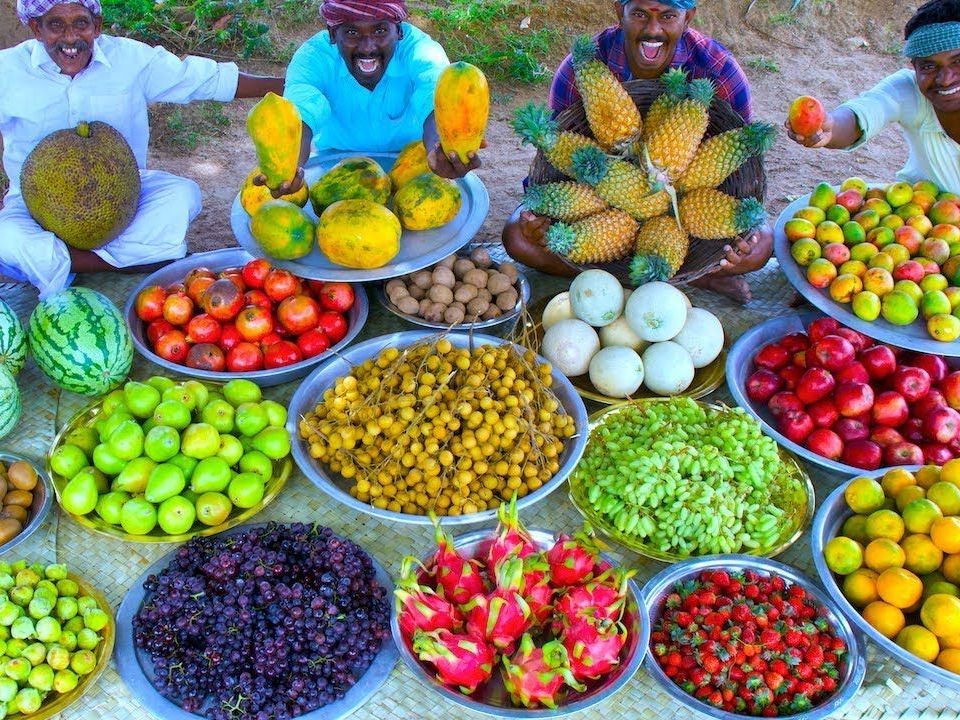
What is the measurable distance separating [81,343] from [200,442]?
0.64 metres

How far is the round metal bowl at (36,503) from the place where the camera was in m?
2.14

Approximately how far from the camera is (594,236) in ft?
9.23

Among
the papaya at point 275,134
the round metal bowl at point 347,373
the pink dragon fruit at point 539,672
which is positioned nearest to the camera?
the pink dragon fruit at point 539,672

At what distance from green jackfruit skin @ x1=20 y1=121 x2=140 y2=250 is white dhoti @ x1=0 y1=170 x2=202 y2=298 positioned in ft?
0.20

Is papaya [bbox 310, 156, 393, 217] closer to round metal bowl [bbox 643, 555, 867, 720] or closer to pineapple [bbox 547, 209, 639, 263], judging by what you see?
pineapple [bbox 547, 209, 639, 263]

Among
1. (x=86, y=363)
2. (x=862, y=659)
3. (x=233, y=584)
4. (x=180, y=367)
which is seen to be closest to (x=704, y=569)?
(x=862, y=659)

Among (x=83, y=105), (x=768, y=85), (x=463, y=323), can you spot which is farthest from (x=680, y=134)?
(x=768, y=85)

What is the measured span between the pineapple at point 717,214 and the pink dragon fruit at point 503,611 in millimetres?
1560

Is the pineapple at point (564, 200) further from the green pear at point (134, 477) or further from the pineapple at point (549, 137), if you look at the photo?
the green pear at point (134, 477)

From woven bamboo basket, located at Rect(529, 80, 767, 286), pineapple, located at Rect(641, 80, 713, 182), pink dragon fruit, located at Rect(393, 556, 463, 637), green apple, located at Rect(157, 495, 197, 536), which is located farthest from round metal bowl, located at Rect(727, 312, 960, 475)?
green apple, located at Rect(157, 495, 197, 536)

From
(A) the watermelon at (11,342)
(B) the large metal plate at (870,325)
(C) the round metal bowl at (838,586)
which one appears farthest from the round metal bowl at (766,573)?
(A) the watermelon at (11,342)

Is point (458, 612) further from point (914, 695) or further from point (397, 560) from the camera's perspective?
point (914, 695)

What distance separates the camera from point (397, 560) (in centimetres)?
226

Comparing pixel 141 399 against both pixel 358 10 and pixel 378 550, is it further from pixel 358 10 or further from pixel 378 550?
pixel 358 10
